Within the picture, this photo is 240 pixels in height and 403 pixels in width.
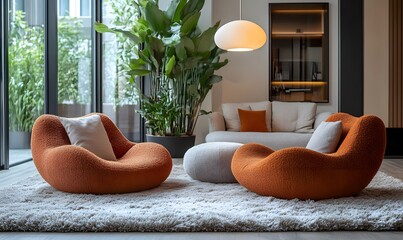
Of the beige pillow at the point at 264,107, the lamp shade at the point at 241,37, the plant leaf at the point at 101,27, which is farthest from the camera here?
the beige pillow at the point at 264,107

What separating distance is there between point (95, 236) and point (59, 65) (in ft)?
14.4

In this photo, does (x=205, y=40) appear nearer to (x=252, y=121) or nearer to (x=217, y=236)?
(x=252, y=121)

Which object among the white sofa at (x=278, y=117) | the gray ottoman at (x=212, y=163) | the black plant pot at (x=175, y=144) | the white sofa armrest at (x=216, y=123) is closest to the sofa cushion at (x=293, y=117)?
the white sofa at (x=278, y=117)

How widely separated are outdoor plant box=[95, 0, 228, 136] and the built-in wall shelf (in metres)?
1.24

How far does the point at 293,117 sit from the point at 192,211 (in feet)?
15.0

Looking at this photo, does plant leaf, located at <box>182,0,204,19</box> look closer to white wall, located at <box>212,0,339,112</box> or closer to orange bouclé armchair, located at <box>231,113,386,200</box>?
white wall, located at <box>212,0,339,112</box>

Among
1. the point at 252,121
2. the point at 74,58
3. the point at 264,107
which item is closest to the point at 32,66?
the point at 74,58

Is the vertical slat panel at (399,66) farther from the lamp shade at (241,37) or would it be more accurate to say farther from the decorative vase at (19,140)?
the decorative vase at (19,140)

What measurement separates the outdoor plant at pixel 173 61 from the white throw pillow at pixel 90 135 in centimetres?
230

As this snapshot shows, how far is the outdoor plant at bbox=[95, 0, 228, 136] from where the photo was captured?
6938mm

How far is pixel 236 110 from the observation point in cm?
768

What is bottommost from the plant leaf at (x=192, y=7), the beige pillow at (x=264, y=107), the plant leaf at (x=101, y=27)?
the beige pillow at (x=264, y=107)

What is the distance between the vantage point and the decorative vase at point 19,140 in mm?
6340

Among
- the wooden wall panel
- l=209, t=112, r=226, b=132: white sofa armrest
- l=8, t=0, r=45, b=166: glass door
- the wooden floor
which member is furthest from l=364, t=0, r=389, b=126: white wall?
the wooden floor
